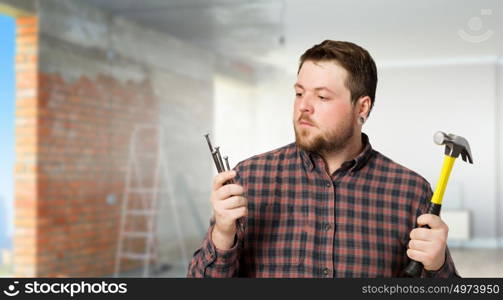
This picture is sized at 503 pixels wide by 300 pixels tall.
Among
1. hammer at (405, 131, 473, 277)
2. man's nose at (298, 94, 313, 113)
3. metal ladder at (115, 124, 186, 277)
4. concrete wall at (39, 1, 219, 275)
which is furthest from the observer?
metal ladder at (115, 124, 186, 277)

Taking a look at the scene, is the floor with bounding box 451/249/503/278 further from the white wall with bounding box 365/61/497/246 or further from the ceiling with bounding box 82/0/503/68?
the ceiling with bounding box 82/0/503/68

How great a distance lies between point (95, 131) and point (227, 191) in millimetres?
3219

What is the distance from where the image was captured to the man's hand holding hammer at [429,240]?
42.6 inches

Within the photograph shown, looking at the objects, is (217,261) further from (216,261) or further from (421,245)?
(421,245)

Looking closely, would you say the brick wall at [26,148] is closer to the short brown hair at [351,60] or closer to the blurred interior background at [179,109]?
Answer: the blurred interior background at [179,109]

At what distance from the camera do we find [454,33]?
11.4 feet

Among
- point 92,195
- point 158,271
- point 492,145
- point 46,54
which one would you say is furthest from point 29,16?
point 492,145

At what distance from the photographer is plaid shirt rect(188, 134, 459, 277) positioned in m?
→ 1.25

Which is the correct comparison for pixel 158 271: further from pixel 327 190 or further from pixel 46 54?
pixel 327 190

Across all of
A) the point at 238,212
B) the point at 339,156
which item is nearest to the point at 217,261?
the point at 238,212

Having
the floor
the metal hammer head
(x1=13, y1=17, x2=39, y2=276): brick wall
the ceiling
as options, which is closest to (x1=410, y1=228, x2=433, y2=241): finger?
the metal hammer head

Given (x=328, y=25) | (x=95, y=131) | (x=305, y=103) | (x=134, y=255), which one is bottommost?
(x=134, y=255)

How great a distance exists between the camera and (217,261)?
117 centimetres

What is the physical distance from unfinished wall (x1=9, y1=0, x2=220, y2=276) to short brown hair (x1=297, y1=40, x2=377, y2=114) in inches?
109
